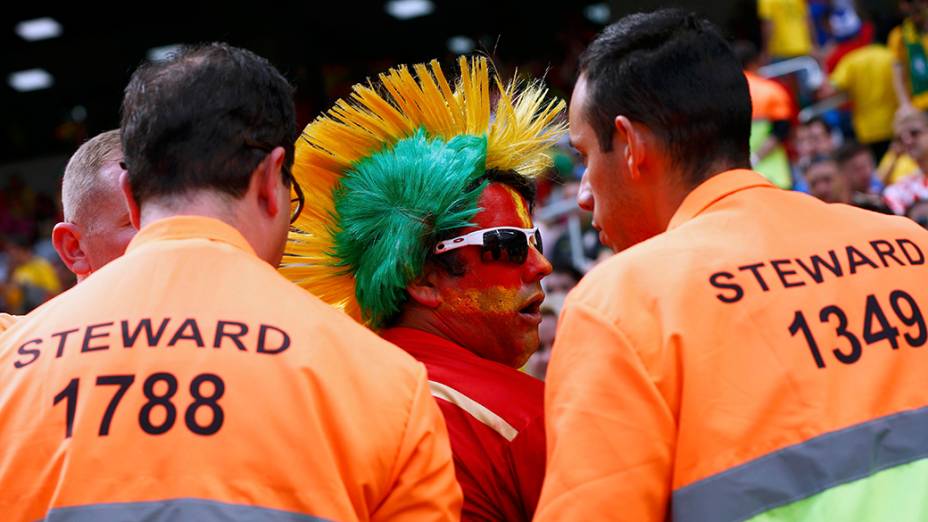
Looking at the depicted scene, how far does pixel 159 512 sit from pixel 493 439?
3.14ft

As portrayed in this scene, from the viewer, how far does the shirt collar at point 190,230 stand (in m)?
2.09

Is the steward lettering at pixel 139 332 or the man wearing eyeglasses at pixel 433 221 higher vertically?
the steward lettering at pixel 139 332

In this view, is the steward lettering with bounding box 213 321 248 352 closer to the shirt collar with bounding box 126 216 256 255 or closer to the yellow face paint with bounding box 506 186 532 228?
the shirt collar with bounding box 126 216 256 255

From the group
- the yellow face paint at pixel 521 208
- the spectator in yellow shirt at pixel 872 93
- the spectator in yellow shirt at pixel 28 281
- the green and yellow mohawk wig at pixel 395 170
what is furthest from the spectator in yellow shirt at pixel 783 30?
the yellow face paint at pixel 521 208

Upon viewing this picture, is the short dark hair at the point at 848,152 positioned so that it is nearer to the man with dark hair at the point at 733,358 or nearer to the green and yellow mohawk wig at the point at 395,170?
the green and yellow mohawk wig at the point at 395,170

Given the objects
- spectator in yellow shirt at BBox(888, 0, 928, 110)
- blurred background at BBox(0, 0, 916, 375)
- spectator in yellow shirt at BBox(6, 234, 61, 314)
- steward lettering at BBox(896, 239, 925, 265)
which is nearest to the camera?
steward lettering at BBox(896, 239, 925, 265)

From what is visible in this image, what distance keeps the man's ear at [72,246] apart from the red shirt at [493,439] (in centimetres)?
101

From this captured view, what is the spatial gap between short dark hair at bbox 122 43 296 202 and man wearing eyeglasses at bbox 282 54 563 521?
0.84 meters

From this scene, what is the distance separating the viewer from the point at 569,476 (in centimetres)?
202

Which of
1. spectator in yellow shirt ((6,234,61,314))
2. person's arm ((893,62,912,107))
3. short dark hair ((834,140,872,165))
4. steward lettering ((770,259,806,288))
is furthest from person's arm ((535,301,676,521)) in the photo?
spectator in yellow shirt ((6,234,61,314))

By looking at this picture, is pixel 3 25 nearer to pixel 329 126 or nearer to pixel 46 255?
pixel 46 255

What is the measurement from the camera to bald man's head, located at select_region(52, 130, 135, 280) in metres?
3.14

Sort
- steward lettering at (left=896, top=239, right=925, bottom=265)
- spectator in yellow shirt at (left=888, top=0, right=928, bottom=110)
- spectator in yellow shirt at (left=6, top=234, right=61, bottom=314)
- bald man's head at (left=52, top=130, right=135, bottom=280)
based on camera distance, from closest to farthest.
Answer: steward lettering at (left=896, top=239, right=925, bottom=265) → bald man's head at (left=52, top=130, right=135, bottom=280) → spectator in yellow shirt at (left=888, top=0, right=928, bottom=110) → spectator in yellow shirt at (left=6, top=234, right=61, bottom=314)

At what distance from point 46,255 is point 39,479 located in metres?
13.4
